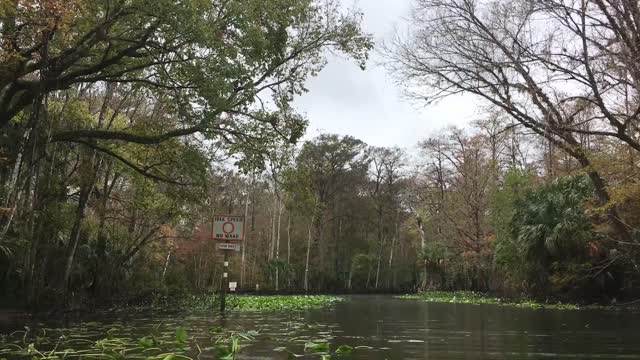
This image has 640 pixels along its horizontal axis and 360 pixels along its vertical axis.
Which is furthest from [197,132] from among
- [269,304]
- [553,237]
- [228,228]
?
[553,237]

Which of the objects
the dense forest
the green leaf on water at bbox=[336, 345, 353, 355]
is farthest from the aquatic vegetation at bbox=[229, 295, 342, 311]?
the green leaf on water at bbox=[336, 345, 353, 355]

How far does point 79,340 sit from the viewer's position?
7.30 meters

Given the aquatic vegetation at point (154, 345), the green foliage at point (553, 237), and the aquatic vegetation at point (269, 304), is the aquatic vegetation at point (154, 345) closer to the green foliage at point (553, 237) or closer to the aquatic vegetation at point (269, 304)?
the aquatic vegetation at point (269, 304)

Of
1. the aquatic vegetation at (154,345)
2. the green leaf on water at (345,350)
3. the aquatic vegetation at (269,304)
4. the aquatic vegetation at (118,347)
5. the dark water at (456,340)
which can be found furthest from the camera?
the aquatic vegetation at (269,304)

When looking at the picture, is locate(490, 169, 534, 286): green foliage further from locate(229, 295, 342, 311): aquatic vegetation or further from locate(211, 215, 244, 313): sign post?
locate(211, 215, 244, 313): sign post

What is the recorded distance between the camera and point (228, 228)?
47.3 ft

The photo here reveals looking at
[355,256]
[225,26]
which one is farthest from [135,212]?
[355,256]

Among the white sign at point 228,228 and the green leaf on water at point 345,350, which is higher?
the white sign at point 228,228

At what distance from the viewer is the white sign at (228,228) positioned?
14.4 m

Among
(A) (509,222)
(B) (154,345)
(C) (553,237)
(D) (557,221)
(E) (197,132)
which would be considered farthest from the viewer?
(A) (509,222)

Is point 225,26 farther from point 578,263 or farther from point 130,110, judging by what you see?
point 578,263

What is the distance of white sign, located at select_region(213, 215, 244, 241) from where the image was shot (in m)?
14.4

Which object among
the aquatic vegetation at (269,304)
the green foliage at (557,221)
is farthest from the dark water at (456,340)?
the green foliage at (557,221)

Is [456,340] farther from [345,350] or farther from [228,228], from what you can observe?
[228,228]
